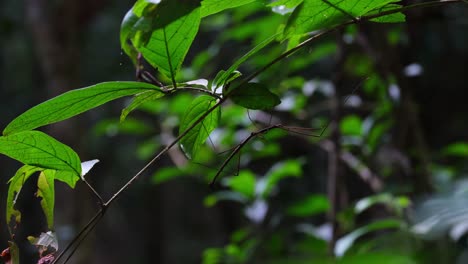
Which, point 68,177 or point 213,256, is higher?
point 68,177

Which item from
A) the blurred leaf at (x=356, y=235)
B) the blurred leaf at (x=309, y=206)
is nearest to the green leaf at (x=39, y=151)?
the blurred leaf at (x=356, y=235)

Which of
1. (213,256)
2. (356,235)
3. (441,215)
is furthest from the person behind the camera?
(213,256)

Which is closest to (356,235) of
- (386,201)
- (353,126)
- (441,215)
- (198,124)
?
(386,201)

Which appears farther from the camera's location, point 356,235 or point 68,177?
point 356,235

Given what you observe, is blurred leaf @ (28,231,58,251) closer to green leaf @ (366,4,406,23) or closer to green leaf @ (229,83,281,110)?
green leaf @ (229,83,281,110)

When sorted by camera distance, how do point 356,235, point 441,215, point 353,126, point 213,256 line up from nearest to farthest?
point 441,215
point 356,235
point 213,256
point 353,126

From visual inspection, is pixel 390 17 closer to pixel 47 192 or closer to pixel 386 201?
pixel 47 192

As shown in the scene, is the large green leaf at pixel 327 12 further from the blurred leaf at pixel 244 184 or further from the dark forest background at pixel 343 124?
the blurred leaf at pixel 244 184
